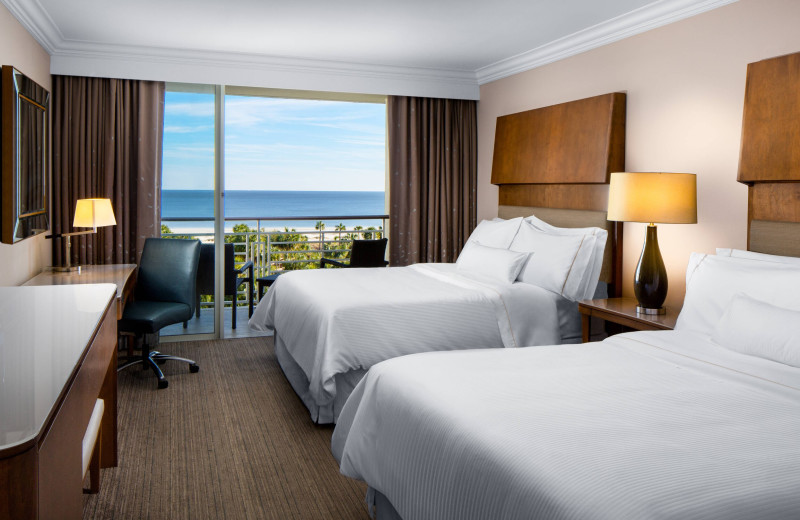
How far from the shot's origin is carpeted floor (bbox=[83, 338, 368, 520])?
267cm

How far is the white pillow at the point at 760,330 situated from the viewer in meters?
2.39

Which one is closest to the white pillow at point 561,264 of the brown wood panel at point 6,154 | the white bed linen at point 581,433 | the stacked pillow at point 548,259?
the stacked pillow at point 548,259

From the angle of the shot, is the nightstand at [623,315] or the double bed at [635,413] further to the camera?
the nightstand at [623,315]

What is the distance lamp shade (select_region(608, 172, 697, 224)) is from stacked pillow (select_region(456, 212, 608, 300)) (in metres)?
0.63

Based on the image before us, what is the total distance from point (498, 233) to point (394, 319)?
1736 millimetres

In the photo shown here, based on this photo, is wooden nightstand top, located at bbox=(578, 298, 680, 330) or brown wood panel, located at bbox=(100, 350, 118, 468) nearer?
brown wood panel, located at bbox=(100, 350, 118, 468)

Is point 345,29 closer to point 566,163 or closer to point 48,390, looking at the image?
point 566,163

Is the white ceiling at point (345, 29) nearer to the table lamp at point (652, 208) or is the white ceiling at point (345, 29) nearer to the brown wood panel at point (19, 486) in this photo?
the table lamp at point (652, 208)

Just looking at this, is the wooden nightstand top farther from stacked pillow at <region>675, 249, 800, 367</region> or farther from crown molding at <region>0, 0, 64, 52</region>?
crown molding at <region>0, 0, 64, 52</region>

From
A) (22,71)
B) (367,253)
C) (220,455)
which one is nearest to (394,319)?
(220,455)

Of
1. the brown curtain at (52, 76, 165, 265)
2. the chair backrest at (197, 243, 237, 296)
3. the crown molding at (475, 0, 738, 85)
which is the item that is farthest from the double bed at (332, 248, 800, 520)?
the brown curtain at (52, 76, 165, 265)

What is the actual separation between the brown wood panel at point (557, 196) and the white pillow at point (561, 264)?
1.40ft

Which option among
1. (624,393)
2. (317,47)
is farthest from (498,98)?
(624,393)

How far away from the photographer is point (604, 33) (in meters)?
4.46
